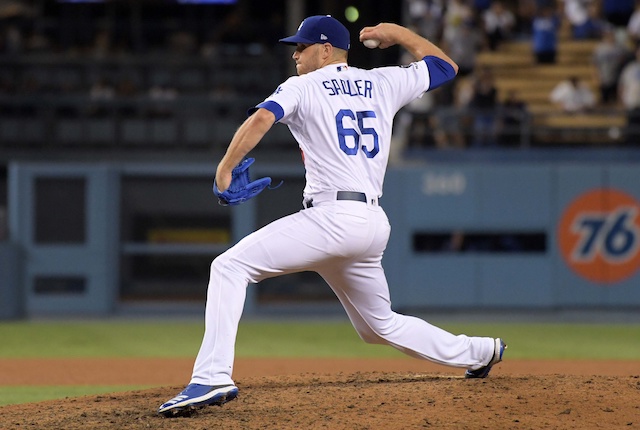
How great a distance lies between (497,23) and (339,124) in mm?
12041

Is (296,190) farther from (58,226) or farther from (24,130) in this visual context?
(24,130)

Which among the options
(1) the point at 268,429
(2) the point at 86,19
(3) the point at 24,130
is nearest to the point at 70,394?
(1) the point at 268,429

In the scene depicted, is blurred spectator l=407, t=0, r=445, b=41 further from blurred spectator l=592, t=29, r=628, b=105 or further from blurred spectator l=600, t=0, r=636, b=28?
blurred spectator l=600, t=0, r=636, b=28

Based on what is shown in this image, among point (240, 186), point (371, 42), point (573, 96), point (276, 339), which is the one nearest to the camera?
point (240, 186)

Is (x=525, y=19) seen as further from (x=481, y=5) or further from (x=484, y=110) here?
(x=484, y=110)

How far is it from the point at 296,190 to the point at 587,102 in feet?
15.1

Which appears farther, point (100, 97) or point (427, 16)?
point (427, 16)

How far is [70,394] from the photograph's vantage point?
699cm

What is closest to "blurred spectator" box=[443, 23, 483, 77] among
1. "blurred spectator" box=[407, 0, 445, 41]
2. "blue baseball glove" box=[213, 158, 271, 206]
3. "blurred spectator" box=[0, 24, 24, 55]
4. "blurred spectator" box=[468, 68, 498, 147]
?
"blurred spectator" box=[407, 0, 445, 41]

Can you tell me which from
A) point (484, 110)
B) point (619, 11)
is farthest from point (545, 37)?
point (484, 110)

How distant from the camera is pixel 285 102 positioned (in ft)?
16.1

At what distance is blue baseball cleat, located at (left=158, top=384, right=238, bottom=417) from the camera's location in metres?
4.82

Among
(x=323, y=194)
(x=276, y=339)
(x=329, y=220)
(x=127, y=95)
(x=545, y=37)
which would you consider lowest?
(x=276, y=339)

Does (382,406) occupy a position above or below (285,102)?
below
